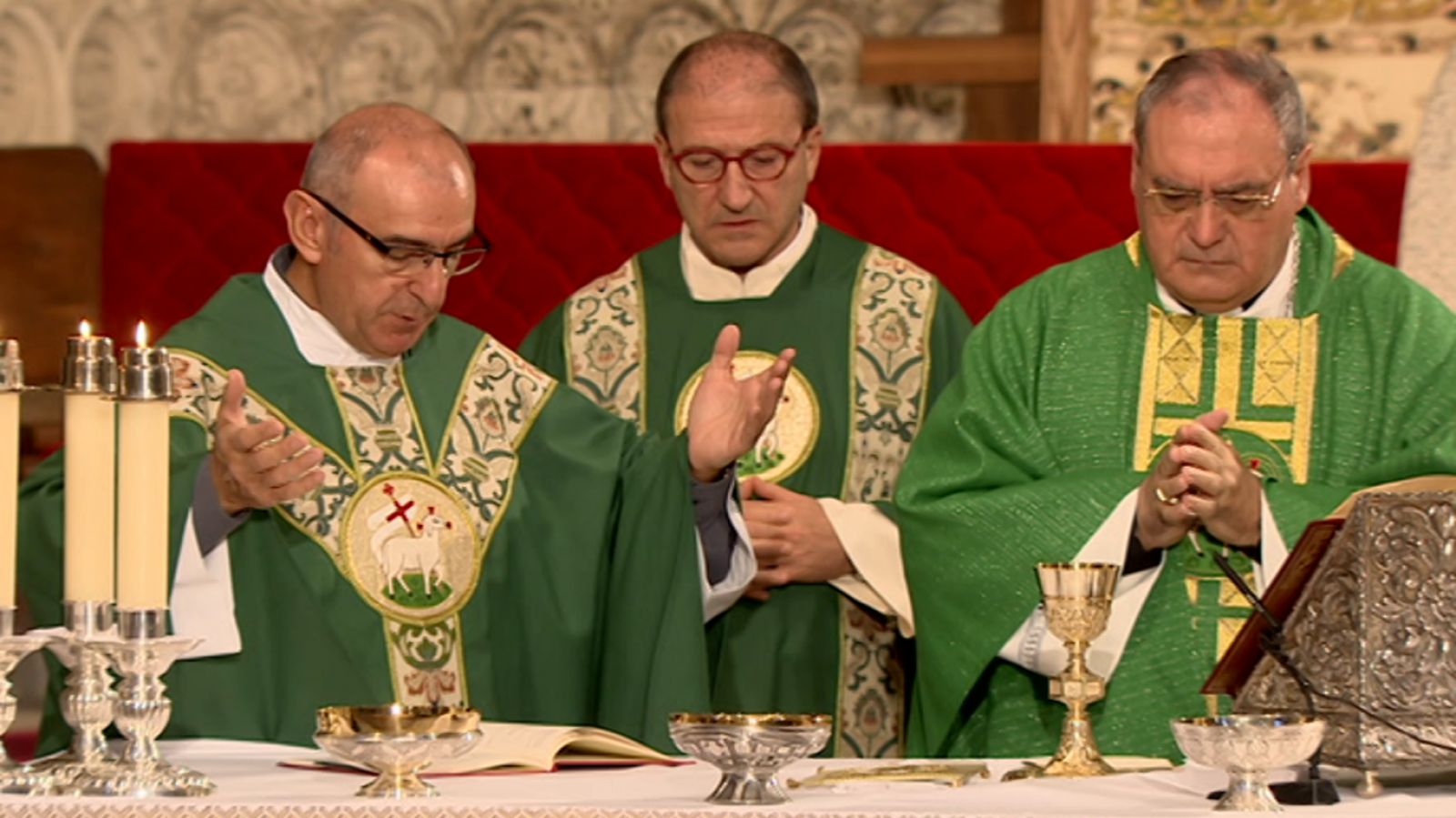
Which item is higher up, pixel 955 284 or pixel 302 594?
pixel 955 284

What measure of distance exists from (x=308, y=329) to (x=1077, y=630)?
1.93 m

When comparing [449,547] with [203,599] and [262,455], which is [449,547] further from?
[262,455]

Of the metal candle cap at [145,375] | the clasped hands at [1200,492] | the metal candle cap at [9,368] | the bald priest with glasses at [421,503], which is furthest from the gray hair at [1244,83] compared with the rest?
the metal candle cap at [9,368]

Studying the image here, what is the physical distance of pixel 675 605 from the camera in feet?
14.9

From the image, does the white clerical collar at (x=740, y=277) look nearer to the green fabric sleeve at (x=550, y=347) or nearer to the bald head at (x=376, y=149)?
the green fabric sleeve at (x=550, y=347)

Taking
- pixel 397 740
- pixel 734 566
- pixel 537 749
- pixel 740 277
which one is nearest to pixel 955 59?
pixel 740 277

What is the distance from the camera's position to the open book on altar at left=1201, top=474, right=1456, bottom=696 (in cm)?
321

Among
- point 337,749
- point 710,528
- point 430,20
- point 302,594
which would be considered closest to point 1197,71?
point 710,528

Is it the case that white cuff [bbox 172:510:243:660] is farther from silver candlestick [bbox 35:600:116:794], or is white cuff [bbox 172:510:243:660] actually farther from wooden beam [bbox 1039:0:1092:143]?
wooden beam [bbox 1039:0:1092:143]

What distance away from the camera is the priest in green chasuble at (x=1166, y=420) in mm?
4438

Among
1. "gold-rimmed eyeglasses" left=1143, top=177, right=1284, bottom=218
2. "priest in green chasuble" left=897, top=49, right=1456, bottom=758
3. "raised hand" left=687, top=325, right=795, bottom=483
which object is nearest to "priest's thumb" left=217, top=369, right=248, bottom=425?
"raised hand" left=687, top=325, right=795, bottom=483

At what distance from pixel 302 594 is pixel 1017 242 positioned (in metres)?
2.70

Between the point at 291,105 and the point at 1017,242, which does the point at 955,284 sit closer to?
the point at 1017,242

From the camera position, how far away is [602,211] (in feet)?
22.0
